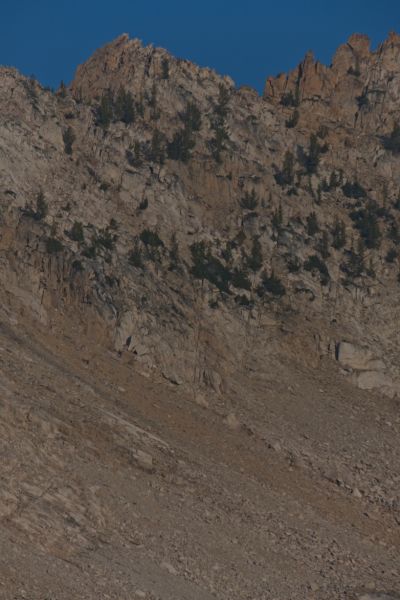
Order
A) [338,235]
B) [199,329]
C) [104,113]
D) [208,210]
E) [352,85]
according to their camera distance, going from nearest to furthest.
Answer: [199,329] → [208,210] → [338,235] → [104,113] → [352,85]

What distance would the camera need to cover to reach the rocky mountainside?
1592 inches

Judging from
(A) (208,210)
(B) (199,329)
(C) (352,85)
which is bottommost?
(B) (199,329)

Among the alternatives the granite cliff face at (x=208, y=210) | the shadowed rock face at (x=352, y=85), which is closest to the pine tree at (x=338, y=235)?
the granite cliff face at (x=208, y=210)

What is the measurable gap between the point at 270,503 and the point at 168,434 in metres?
6.54

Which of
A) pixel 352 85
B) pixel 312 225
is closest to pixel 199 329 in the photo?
pixel 312 225

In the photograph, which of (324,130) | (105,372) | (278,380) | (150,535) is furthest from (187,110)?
(150,535)

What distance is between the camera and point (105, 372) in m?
56.6

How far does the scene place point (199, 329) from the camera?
6538 cm

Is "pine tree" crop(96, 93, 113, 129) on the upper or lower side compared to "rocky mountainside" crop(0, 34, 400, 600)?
upper

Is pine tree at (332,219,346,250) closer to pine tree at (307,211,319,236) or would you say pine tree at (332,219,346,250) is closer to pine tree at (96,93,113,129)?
pine tree at (307,211,319,236)

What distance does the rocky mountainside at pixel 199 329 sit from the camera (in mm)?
40438

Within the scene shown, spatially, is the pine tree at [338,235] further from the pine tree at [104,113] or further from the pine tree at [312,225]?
the pine tree at [104,113]

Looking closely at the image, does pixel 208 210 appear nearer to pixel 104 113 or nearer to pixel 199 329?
pixel 104 113

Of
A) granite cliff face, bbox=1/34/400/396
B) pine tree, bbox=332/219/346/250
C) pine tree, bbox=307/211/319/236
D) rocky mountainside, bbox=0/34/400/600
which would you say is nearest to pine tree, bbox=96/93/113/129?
rocky mountainside, bbox=0/34/400/600
